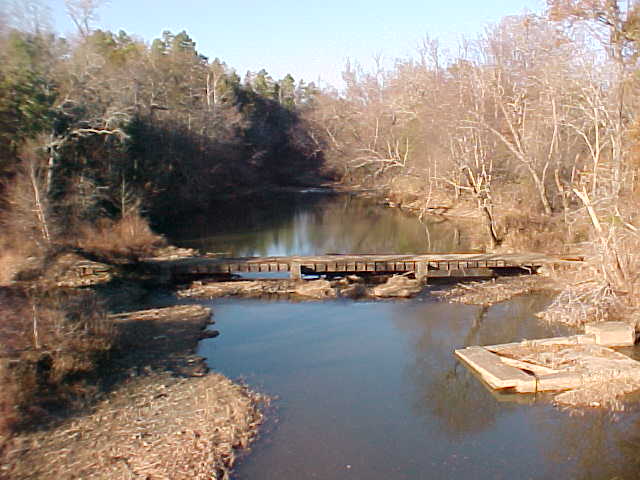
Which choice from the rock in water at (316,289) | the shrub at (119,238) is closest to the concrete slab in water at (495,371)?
the rock in water at (316,289)

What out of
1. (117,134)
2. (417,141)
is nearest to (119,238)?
(117,134)

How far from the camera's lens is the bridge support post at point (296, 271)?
21.1 meters

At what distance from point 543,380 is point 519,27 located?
1909cm

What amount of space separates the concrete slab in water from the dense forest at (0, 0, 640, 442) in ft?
12.9

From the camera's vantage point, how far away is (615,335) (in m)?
13.7

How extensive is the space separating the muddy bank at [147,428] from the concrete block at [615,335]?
310 inches

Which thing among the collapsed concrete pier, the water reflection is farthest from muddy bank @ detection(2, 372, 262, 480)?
the water reflection

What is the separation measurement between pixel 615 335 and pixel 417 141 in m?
26.2

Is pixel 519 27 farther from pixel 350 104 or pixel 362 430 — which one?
pixel 350 104

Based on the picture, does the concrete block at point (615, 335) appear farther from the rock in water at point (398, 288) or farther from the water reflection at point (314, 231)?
the water reflection at point (314, 231)

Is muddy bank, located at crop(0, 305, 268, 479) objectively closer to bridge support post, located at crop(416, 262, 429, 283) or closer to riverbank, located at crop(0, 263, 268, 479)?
riverbank, located at crop(0, 263, 268, 479)

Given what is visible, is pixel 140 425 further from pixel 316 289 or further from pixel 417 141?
pixel 417 141

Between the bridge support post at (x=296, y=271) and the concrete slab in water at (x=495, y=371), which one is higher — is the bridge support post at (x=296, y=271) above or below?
above

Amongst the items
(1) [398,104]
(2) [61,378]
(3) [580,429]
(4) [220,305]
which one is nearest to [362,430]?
(3) [580,429]
